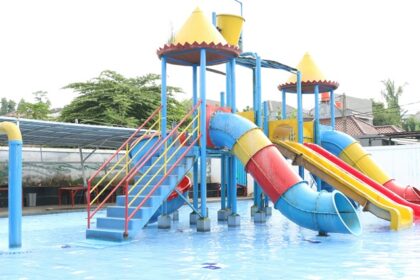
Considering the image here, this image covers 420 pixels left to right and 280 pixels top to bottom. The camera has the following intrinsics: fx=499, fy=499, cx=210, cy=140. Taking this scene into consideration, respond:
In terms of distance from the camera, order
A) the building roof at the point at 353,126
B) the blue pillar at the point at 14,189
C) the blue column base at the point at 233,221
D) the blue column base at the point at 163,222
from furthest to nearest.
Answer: the building roof at the point at 353,126 → the blue column base at the point at 233,221 → the blue column base at the point at 163,222 → the blue pillar at the point at 14,189

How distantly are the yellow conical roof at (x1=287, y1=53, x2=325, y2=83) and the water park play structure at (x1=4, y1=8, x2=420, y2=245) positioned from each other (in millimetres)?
1655

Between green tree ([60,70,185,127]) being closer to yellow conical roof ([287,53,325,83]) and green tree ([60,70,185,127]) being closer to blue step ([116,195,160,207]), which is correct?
yellow conical roof ([287,53,325,83])

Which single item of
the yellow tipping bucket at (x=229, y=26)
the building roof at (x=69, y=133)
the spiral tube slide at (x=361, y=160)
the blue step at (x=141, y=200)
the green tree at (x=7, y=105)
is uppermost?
the green tree at (x=7, y=105)

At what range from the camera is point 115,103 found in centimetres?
3161

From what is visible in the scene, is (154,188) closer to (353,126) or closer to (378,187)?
(378,187)

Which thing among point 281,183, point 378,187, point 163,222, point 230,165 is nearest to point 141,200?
point 163,222

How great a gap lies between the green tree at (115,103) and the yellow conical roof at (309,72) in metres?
14.9

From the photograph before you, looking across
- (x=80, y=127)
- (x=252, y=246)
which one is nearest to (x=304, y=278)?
(x=252, y=246)

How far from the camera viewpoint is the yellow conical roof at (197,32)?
11.6 metres

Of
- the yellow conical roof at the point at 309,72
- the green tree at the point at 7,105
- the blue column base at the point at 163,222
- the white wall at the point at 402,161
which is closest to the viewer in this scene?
the blue column base at the point at 163,222

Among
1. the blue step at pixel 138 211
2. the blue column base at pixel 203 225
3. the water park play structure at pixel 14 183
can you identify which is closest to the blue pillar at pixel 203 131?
the blue column base at pixel 203 225

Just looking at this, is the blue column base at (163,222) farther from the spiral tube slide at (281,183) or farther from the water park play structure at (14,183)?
the water park play structure at (14,183)

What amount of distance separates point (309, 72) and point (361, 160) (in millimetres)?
3512

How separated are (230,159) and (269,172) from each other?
9.46 feet
